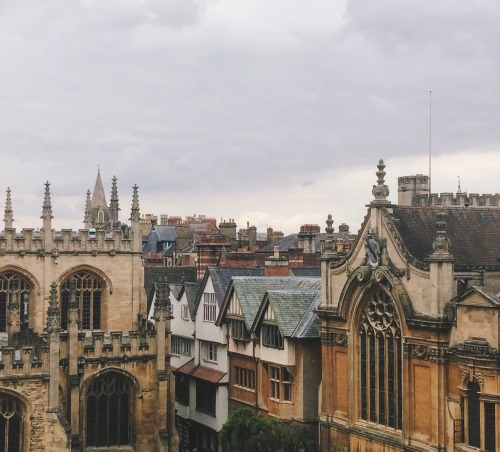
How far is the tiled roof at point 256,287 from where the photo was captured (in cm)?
4553

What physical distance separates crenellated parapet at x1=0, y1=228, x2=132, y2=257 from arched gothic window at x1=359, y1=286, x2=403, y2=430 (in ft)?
52.9

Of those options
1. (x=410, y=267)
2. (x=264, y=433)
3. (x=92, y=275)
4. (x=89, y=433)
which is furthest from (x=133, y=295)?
(x=410, y=267)

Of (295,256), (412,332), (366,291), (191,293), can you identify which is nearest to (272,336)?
(366,291)

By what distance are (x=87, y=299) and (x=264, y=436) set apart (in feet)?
51.0

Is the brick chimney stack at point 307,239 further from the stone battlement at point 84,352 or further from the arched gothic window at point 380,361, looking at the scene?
the arched gothic window at point 380,361

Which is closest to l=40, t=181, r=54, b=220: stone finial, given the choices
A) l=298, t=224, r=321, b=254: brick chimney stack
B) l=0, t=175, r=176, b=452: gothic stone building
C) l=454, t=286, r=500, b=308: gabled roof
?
l=0, t=175, r=176, b=452: gothic stone building

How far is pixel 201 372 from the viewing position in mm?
50906

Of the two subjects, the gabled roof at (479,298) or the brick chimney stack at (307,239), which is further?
the brick chimney stack at (307,239)

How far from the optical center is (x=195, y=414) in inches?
2058

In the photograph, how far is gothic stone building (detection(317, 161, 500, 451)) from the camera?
104ft

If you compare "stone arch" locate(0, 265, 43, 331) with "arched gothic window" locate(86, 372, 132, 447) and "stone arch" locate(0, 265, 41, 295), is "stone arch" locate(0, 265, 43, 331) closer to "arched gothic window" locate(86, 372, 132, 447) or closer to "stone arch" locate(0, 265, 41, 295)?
"stone arch" locate(0, 265, 41, 295)

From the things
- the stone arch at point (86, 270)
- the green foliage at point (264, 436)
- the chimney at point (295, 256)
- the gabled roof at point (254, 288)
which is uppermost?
the chimney at point (295, 256)

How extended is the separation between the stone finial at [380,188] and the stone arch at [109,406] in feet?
48.4

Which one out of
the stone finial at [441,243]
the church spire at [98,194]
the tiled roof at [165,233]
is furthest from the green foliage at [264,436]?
the church spire at [98,194]
